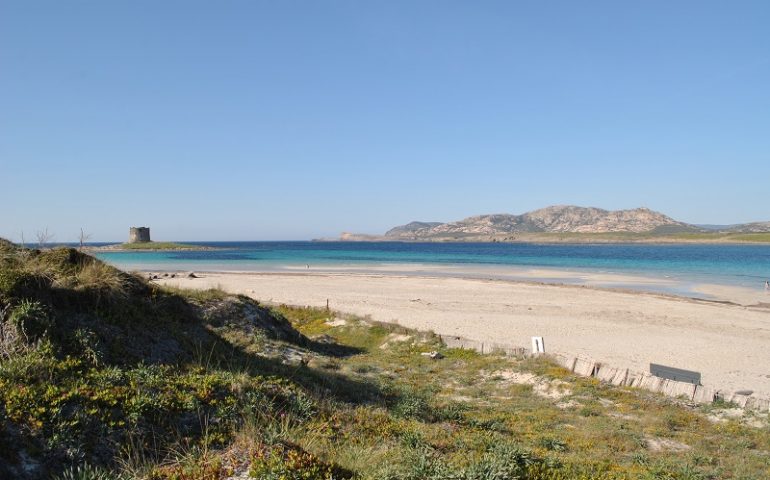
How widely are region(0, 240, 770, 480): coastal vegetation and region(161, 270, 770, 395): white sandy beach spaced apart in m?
8.14

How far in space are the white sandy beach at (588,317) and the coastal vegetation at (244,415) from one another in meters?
8.14

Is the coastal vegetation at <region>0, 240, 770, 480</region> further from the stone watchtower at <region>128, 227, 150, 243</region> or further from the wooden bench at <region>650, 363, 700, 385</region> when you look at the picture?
the stone watchtower at <region>128, 227, 150, 243</region>

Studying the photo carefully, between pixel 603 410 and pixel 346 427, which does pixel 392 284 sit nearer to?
pixel 603 410

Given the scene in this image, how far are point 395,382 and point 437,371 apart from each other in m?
2.72

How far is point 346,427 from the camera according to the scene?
691 centimetres

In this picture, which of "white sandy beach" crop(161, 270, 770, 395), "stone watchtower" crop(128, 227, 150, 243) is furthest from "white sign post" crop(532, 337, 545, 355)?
"stone watchtower" crop(128, 227, 150, 243)

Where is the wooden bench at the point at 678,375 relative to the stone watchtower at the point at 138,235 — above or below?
below

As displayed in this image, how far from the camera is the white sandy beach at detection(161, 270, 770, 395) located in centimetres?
1952

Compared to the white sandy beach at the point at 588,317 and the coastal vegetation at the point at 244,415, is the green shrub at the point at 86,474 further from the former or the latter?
the white sandy beach at the point at 588,317

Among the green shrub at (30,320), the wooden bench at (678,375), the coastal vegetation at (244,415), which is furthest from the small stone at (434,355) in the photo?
the green shrub at (30,320)

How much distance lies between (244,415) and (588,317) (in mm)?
27146

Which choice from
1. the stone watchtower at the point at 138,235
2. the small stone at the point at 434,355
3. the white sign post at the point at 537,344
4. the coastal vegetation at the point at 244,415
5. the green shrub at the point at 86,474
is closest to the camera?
the green shrub at the point at 86,474

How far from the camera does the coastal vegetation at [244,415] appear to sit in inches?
204

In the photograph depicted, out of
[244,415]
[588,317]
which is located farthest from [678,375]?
[588,317]
